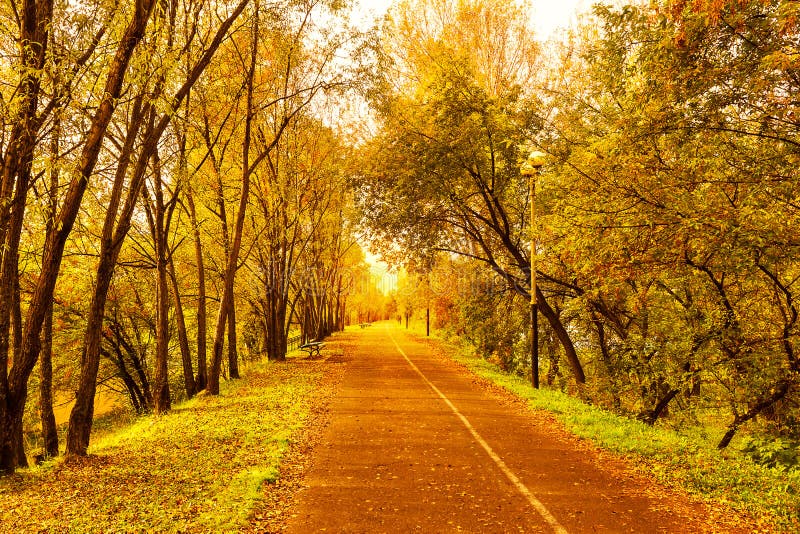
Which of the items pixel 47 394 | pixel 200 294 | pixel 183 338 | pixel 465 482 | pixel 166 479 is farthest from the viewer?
pixel 200 294

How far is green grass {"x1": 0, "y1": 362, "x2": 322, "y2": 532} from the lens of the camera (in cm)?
593

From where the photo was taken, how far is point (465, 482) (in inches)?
281

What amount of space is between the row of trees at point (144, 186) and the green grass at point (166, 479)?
1.16 metres

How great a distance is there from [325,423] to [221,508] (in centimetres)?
497

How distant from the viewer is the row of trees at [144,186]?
7.64 meters

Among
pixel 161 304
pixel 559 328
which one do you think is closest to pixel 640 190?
pixel 559 328

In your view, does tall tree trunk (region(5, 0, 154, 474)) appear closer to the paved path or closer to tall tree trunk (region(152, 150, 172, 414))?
the paved path

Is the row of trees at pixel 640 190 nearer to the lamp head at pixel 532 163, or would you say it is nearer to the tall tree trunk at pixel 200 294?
the lamp head at pixel 532 163

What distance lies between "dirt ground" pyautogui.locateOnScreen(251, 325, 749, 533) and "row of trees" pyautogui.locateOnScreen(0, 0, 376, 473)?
4.97m

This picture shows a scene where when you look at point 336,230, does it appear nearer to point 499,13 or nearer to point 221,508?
point 499,13

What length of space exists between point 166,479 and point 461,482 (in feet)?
14.7

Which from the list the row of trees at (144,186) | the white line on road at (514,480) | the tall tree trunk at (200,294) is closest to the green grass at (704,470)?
the white line on road at (514,480)

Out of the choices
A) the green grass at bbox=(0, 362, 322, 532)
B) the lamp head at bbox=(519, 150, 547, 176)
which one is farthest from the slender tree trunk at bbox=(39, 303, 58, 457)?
the lamp head at bbox=(519, 150, 547, 176)

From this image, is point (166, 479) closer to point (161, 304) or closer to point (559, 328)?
point (161, 304)
